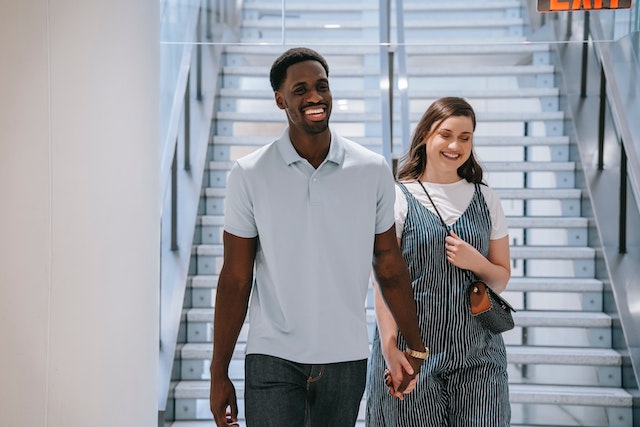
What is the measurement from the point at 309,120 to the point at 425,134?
0.69m

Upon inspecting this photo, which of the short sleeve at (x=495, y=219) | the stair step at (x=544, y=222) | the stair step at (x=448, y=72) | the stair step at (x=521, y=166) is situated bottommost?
the short sleeve at (x=495, y=219)

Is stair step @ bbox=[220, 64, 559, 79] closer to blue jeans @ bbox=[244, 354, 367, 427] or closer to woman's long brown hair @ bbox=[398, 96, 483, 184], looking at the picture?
woman's long brown hair @ bbox=[398, 96, 483, 184]

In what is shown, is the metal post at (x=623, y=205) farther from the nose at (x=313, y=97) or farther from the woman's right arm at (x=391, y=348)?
the nose at (x=313, y=97)

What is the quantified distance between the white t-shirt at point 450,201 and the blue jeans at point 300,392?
609 mm

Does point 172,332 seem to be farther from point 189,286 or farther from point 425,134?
point 425,134

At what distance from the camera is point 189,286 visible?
16.9 feet

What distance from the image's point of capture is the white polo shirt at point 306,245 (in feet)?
6.92

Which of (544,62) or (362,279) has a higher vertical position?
(544,62)

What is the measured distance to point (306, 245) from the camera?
83.4 inches

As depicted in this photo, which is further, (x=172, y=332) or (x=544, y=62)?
(x=544, y=62)

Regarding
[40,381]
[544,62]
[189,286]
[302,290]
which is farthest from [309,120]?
[544,62]

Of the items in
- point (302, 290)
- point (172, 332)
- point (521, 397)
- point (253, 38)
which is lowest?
point (521, 397)

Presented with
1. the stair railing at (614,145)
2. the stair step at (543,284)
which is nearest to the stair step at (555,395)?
the stair railing at (614,145)

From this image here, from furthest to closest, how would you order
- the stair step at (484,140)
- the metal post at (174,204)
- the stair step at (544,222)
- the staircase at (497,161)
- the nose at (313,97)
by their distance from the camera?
the stair step at (484,140), the stair step at (544,222), the metal post at (174,204), the staircase at (497,161), the nose at (313,97)
